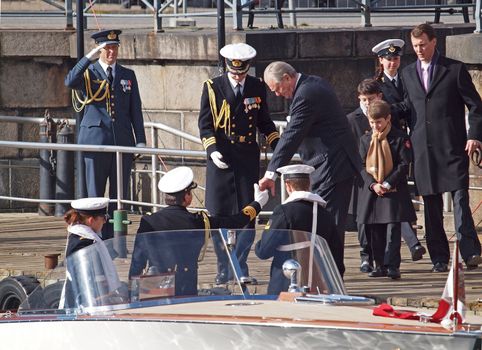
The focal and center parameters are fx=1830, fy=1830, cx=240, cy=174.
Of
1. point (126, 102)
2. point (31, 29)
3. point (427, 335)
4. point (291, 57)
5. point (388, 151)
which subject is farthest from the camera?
point (31, 29)

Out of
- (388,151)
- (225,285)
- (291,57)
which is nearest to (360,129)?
(388,151)

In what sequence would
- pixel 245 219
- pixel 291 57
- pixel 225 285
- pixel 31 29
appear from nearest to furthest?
pixel 225 285 → pixel 245 219 → pixel 291 57 → pixel 31 29

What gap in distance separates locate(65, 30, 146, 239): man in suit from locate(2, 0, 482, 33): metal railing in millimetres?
2218

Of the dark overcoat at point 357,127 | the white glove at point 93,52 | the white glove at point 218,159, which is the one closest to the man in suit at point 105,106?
the white glove at point 93,52

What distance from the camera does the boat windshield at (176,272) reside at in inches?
370

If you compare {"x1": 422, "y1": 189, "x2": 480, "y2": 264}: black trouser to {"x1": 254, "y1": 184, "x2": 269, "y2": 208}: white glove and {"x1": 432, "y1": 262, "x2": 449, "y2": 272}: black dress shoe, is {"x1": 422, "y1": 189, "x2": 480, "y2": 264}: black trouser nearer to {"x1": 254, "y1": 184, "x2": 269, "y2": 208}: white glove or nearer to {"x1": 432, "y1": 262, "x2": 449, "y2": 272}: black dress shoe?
{"x1": 432, "y1": 262, "x2": 449, "y2": 272}: black dress shoe

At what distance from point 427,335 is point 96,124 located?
8107 millimetres

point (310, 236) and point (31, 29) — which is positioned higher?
point (31, 29)

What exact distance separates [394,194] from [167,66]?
16.3 feet

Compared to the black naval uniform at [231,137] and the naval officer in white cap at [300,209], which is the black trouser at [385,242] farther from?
the naval officer in white cap at [300,209]

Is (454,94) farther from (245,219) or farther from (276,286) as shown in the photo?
(276,286)

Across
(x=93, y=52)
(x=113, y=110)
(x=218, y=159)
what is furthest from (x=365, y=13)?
(x=218, y=159)

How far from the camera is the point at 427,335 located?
8.12 meters

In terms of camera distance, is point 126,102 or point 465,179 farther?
point 126,102
